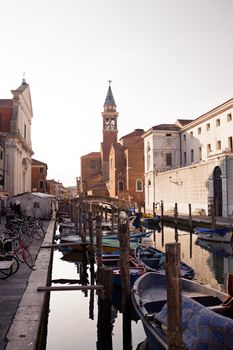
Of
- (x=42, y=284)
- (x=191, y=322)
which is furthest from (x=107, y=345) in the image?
(x=191, y=322)

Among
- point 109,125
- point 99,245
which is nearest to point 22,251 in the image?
point 99,245

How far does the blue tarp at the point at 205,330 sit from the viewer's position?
4723 millimetres

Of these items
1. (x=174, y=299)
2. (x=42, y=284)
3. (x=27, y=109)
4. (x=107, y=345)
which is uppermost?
(x=27, y=109)

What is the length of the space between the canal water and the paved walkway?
43.0 inches

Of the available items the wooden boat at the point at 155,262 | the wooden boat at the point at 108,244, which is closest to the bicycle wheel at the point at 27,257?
the wooden boat at the point at 155,262

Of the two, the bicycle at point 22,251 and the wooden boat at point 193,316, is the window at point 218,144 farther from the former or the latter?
the wooden boat at point 193,316

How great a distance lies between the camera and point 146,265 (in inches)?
437

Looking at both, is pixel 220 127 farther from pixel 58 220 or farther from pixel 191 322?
pixel 191 322

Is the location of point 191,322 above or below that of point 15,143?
below

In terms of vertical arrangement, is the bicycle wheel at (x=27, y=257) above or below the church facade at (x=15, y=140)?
below

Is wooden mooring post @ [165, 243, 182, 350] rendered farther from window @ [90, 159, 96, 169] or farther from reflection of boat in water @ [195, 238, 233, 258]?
window @ [90, 159, 96, 169]

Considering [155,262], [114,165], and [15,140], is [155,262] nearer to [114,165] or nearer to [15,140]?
[15,140]

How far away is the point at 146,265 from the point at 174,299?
Result: 6493 mm

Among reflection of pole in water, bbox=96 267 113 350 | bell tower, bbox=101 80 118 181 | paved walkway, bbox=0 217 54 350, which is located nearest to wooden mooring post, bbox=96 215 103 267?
paved walkway, bbox=0 217 54 350
